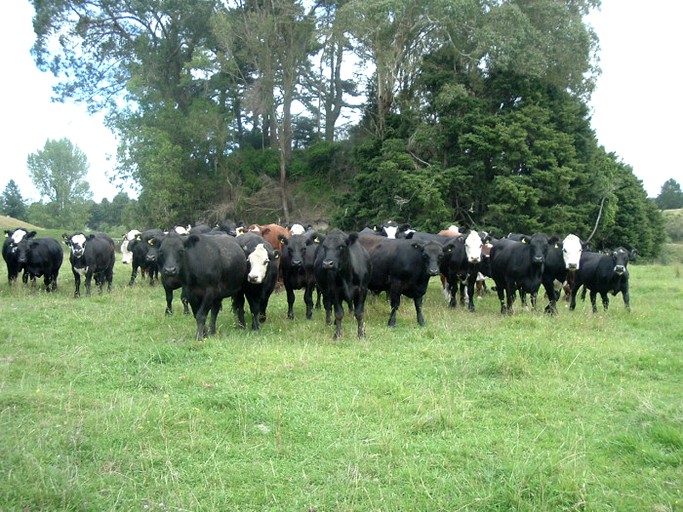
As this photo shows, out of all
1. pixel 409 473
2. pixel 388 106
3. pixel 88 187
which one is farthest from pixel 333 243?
pixel 88 187

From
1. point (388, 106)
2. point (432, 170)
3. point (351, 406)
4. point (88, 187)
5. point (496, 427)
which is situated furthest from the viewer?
point (88, 187)

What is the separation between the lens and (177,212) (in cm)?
3956

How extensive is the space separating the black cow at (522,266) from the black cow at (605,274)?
132 cm

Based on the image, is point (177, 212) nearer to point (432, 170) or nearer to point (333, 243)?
point (432, 170)

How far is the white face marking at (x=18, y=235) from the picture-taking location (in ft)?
54.5

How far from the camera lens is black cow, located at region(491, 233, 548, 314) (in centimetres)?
1305

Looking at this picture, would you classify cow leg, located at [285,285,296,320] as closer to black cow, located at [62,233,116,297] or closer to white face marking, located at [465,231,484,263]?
white face marking, located at [465,231,484,263]

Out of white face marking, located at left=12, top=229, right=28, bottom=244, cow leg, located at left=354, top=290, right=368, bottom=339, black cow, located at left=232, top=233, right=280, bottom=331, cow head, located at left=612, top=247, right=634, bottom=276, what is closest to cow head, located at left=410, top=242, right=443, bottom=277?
A: cow leg, located at left=354, top=290, right=368, bottom=339

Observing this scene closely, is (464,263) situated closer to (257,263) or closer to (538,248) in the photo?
(538,248)

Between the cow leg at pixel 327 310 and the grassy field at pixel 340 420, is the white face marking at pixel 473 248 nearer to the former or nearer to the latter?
the grassy field at pixel 340 420

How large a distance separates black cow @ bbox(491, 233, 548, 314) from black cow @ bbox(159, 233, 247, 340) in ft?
20.6

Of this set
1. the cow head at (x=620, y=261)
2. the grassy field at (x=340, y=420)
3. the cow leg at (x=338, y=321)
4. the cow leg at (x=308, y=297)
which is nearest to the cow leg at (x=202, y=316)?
the grassy field at (x=340, y=420)

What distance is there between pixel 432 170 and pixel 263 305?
18.1m

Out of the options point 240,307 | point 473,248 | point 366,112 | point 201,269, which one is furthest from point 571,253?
point 366,112
